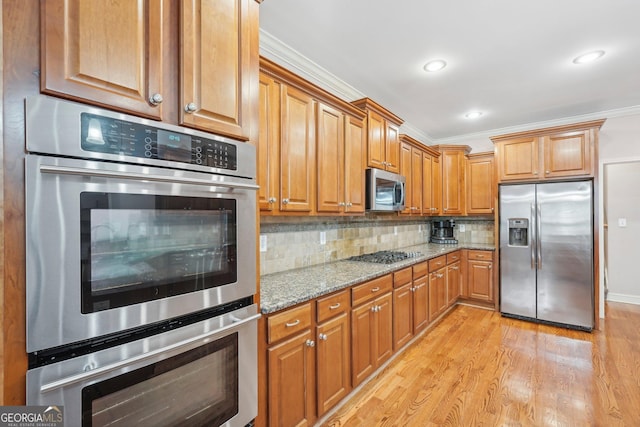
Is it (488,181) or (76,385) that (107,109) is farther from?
(488,181)

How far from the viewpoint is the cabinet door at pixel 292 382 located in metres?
1.53

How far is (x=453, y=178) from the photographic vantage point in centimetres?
463

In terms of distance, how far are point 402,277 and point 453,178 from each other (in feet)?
8.35

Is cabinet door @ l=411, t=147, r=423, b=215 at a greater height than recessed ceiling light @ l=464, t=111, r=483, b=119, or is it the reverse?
recessed ceiling light @ l=464, t=111, r=483, b=119

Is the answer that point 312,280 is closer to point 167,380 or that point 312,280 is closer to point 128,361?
point 167,380

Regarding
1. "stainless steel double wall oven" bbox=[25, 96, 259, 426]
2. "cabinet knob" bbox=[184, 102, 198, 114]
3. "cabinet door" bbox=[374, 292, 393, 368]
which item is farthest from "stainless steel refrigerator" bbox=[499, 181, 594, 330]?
"cabinet knob" bbox=[184, 102, 198, 114]

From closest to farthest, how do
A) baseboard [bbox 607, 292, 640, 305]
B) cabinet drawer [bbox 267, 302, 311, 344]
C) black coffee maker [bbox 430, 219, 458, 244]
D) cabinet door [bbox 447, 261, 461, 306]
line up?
cabinet drawer [bbox 267, 302, 311, 344], cabinet door [bbox 447, 261, 461, 306], baseboard [bbox 607, 292, 640, 305], black coffee maker [bbox 430, 219, 458, 244]

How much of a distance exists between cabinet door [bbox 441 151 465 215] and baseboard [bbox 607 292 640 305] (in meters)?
2.61

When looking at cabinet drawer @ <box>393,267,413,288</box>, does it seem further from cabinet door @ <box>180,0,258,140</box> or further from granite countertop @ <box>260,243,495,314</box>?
cabinet door @ <box>180,0,258,140</box>

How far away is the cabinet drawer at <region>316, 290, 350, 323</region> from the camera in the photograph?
71.9 inches

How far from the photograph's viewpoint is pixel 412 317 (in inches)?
120

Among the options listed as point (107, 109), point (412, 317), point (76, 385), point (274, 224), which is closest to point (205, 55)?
point (107, 109)

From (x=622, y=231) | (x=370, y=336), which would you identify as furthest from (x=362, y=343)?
(x=622, y=231)

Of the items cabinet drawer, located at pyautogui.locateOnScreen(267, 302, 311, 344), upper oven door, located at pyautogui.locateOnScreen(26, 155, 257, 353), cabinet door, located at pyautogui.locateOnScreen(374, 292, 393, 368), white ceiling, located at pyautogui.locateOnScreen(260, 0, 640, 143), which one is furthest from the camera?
cabinet door, located at pyautogui.locateOnScreen(374, 292, 393, 368)
